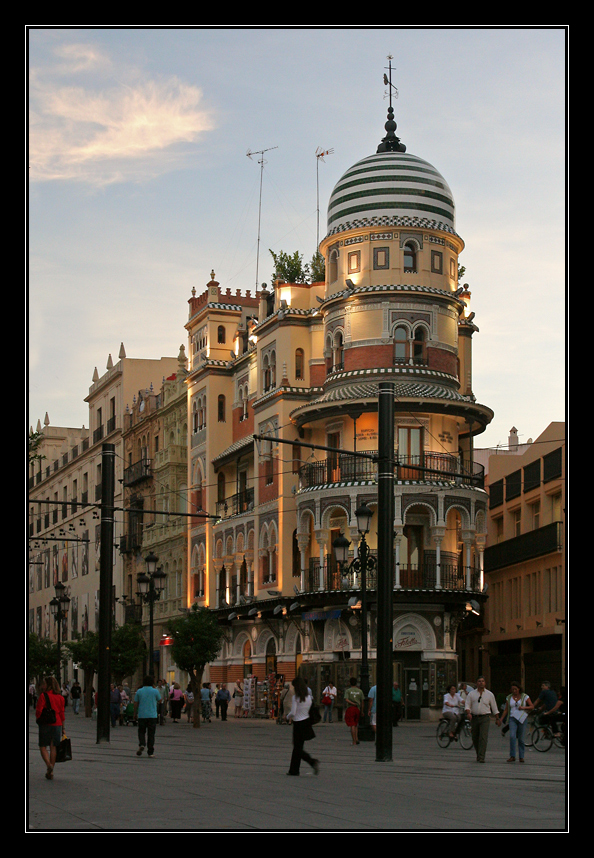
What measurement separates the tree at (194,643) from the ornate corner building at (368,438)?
14.6 feet

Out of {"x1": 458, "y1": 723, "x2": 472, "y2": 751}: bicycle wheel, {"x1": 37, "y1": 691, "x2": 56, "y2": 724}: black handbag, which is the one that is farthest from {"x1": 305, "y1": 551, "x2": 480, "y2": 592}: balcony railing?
{"x1": 37, "y1": 691, "x2": 56, "y2": 724}: black handbag

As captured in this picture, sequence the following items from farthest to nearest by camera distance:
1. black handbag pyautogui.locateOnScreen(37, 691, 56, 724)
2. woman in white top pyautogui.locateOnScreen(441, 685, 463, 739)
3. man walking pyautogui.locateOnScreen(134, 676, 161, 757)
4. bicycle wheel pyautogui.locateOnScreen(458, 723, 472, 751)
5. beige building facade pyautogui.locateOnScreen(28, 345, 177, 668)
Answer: beige building facade pyautogui.locateOnScreen(28, 345, 177, 668), bicycle wheel pyautogui.locateOnScreen(458, 723, 472, 751), woman in white top pyautogui.locateOnScreen(441, 685, 463, 739), man walking pyautogui.locateOnScreen(134, 676, 161, 757), black handbag pyautogui.locateOnScreen(37, 691, 56, 724)

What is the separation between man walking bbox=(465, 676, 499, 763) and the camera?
24734 millimetres

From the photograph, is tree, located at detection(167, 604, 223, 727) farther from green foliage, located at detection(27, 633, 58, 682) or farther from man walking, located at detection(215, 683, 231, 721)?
green foliage, located at detection(27, 633, 58, 682)

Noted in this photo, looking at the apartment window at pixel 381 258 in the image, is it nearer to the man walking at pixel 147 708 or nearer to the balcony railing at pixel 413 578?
the balcony railing at pixel 413 578

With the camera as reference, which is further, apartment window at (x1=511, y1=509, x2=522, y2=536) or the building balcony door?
apartment window at (x1=511, y1=509, x2=522, y2=536)

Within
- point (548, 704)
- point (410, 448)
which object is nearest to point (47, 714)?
point (548, 704)

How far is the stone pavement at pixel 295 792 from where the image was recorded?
1432cm

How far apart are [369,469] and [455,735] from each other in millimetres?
21425

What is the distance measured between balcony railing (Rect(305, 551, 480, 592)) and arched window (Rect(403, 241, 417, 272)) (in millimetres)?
11343

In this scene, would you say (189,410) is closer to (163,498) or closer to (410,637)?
(163,498)

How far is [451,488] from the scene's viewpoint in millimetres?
49750

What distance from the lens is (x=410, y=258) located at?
52.0 metres
